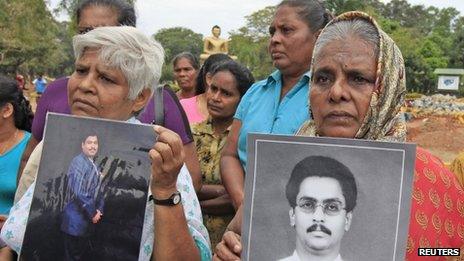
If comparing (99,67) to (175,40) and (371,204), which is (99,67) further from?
(175,40)

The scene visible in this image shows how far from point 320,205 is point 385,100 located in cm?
45

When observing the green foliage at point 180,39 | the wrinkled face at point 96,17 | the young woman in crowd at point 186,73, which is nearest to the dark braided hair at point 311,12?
the wrinkled face at point 96,17

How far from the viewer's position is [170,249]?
1943 mm

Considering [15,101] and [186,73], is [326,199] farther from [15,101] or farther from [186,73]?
[186,73]

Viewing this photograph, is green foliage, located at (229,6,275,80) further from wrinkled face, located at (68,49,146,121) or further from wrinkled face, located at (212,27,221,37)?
wrinkled face, located at (68,49,146,121)

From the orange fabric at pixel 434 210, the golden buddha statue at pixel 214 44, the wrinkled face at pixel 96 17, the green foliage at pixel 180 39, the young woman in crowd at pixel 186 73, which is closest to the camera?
the orange fabric at pixel 434 210

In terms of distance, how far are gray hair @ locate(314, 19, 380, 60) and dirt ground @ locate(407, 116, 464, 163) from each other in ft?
60.2

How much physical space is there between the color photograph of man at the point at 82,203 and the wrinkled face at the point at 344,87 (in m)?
0.72

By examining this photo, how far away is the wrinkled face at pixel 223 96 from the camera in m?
3.91

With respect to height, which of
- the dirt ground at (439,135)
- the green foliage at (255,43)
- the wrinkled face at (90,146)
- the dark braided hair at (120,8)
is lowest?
the wrinkled face at (90,146)

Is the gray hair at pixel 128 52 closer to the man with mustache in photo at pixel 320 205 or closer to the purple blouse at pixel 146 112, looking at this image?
the purple blouse at pixel 146 112

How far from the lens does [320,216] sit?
5.23 feet

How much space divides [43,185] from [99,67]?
1.49 feet

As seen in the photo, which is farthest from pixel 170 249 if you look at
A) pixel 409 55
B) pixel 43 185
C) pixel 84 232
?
pixel 409 55
